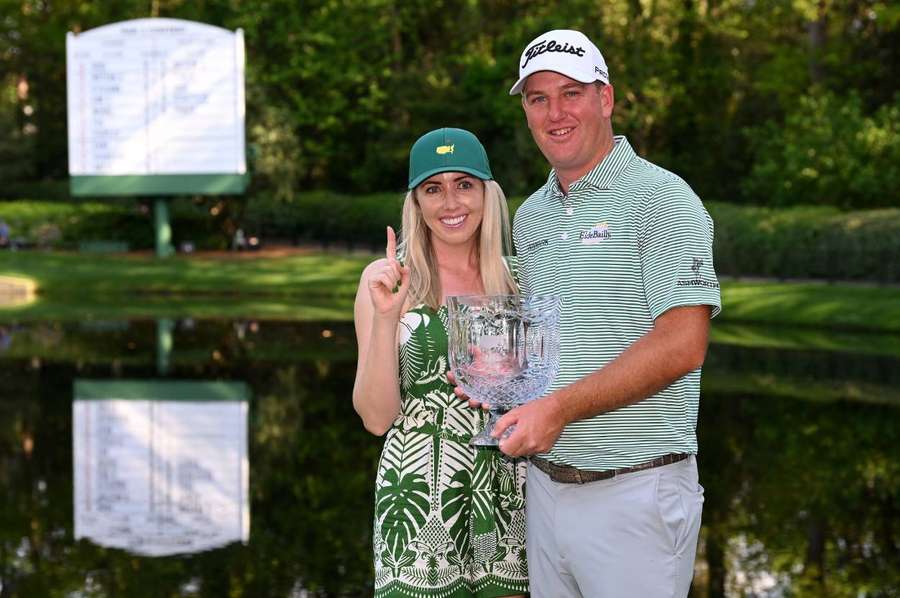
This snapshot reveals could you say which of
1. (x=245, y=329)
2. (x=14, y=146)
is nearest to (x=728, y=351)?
(x=245, y=329)

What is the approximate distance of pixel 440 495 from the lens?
4023mm

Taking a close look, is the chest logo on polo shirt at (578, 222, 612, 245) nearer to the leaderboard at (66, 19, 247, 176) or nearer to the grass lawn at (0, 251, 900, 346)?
the grass lawn at (0, 251, 900, 346)

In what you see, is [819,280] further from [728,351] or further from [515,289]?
[515,289]

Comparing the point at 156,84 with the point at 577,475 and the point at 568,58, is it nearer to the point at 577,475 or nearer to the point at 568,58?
the point at 568,58

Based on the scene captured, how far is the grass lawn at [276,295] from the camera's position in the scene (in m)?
21.3

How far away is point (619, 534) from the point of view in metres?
3.45

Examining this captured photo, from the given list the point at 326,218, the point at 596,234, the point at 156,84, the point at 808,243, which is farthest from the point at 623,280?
the point at 326,218

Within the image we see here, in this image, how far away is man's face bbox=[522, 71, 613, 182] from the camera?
3.54 m

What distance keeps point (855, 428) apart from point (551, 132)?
31.3 feet

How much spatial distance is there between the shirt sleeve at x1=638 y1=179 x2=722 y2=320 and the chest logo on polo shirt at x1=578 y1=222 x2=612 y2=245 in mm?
99

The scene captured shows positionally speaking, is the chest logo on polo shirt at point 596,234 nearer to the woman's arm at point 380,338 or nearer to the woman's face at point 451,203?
the woman's arm at point 380,338

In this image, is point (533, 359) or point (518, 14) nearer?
point (533, 359)

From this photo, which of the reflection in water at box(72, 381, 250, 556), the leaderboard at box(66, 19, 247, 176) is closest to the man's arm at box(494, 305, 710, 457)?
the reflection in water at box(72, 381, 250, 556)

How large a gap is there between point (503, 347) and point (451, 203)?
714 mm
